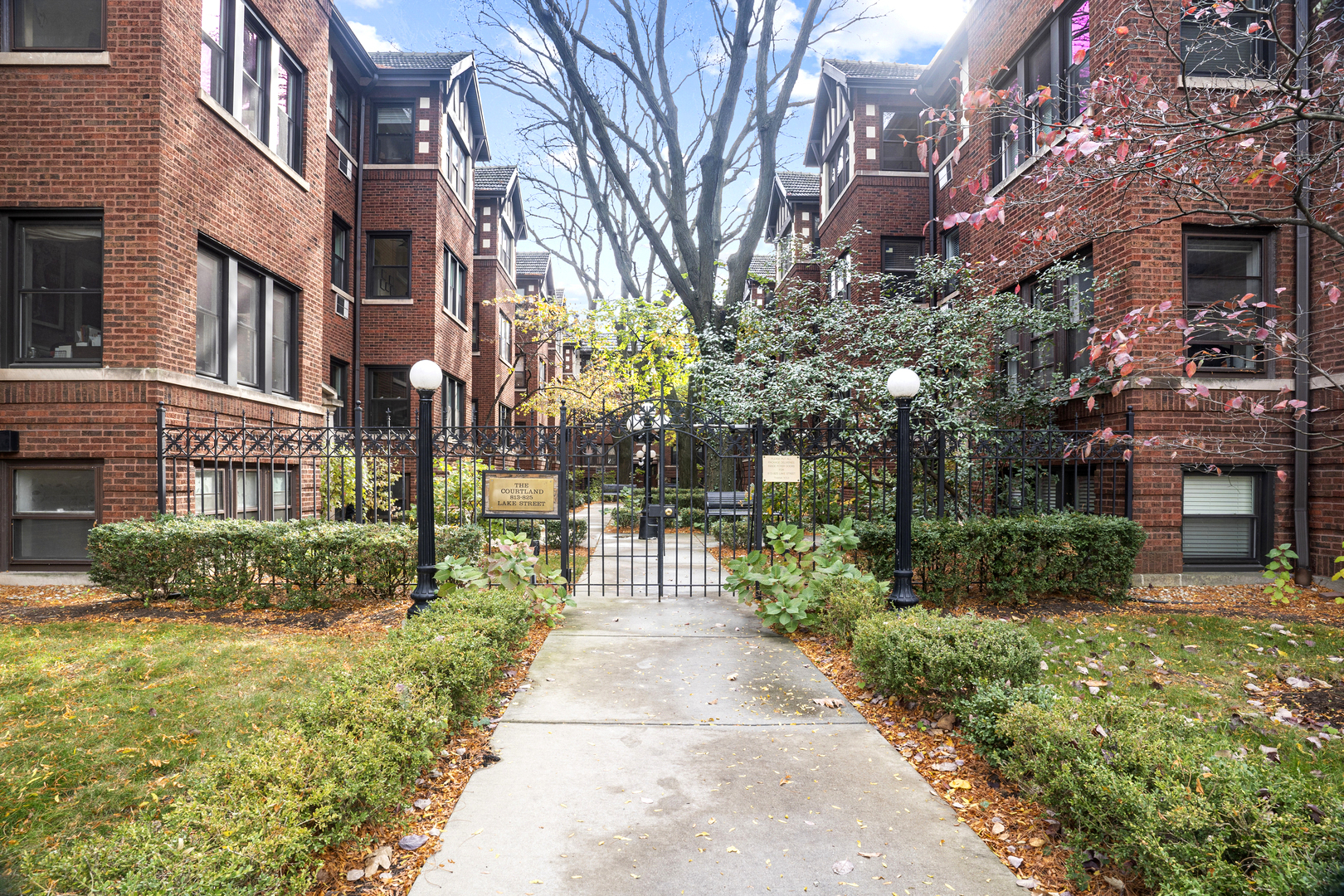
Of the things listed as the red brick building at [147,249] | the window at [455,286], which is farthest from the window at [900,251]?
the red brick building at [147,249]

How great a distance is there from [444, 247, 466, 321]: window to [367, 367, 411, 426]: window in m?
2.41

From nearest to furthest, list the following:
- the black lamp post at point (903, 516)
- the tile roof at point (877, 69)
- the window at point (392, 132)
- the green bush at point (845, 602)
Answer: the green bush at point (845, 602) → the black lamp post at point (903, 516) → the window at point (392, 132) → the tile roof at point (877, 69)

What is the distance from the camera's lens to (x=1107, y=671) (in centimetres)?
561

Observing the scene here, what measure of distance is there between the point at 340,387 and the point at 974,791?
637 inches

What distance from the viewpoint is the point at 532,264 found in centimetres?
3812

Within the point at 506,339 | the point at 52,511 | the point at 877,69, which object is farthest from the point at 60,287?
the point at 506,339

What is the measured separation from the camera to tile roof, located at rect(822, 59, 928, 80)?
18297mm

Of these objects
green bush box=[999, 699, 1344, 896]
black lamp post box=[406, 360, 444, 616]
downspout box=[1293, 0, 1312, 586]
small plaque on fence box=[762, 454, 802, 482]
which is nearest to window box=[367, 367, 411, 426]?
black lamp post box=[406, 360, 444, 616]

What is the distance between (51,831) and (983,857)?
13.4 ft

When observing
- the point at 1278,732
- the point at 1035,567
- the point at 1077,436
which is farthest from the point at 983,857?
the point at 1077,436

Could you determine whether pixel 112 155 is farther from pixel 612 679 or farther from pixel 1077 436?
pixel 1077 436

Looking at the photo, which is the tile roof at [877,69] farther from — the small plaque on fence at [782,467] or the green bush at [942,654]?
the green bush at [942,654]

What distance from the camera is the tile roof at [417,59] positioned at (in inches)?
683

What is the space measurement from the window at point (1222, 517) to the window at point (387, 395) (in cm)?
1564
